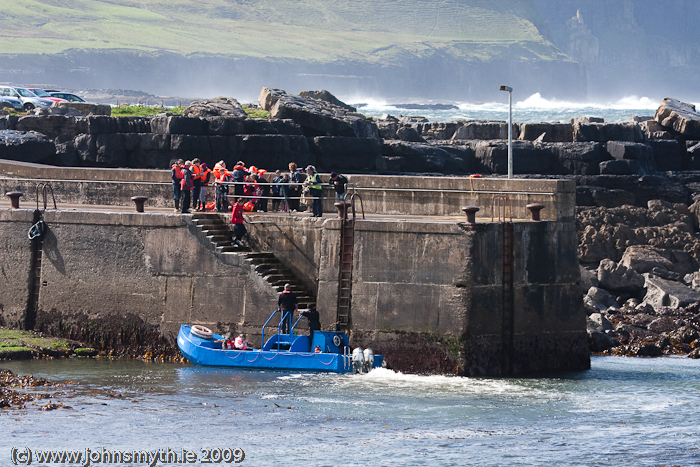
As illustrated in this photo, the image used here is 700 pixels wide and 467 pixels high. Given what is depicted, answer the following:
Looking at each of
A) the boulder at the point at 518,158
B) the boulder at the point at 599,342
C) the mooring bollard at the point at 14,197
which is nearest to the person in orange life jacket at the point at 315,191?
the mooring bollard at the point at 14,197

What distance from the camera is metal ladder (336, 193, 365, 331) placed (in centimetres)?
2125

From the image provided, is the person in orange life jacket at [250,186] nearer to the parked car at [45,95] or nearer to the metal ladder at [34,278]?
the metal ladder at [34,278]

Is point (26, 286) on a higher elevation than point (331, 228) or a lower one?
lower

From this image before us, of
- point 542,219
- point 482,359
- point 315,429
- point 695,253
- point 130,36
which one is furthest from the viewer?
point 130,36

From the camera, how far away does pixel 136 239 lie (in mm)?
23047

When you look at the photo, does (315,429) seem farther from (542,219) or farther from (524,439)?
(542,219)

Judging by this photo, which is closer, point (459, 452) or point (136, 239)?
point (459, 452)

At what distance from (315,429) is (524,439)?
3507 mm

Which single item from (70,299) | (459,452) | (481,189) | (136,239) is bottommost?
(459,452)

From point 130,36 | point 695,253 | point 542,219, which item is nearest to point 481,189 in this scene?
point 542,219

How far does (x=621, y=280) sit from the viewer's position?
101 feet

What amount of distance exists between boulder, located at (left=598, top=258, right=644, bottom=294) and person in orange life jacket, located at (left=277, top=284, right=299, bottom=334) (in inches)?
521

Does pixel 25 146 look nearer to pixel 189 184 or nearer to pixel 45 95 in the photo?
pixel 45 95

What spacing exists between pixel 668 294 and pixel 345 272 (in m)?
12.5
